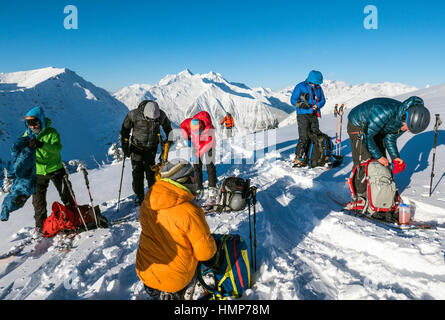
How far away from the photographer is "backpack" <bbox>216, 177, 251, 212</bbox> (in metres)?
5.24

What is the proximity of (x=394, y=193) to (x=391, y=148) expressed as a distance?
933 mm

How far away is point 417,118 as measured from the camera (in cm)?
391

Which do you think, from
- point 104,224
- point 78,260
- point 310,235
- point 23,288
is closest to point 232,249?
point 310,235

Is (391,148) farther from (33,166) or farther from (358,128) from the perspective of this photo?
(33,166)

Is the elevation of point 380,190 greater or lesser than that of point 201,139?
lesser

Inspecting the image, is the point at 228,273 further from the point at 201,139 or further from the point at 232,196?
the point at 201,139

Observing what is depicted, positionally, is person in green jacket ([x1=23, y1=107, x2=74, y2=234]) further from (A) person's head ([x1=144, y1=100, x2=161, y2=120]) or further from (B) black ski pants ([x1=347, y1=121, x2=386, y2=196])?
(B) black ski pants ([x1=347, y1=121, x2=386, y2=196])

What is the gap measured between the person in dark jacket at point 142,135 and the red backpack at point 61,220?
Result: 4.77 ft

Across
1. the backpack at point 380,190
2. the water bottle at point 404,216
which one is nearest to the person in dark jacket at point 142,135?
the backpack at point 380,190

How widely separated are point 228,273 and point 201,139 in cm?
352

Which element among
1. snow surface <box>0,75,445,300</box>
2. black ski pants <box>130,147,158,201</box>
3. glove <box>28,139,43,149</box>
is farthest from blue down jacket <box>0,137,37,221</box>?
black ski pants <box>130,147,158,201</box>

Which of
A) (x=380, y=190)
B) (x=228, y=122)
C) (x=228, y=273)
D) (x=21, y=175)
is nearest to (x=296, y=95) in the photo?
(x=380, y=190)

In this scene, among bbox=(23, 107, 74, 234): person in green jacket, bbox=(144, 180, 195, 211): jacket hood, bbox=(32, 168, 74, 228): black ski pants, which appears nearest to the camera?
bbox=(144, 180, 195, 211): jacket hood

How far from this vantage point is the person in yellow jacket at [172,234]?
226 centimetres
